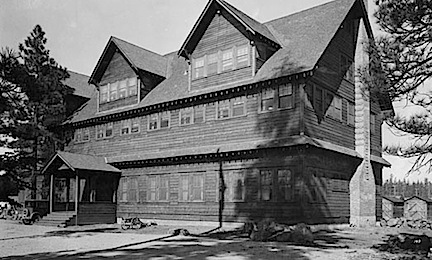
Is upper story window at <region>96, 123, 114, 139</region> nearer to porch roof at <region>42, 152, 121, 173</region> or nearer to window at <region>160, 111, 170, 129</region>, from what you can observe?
porch roof at <region>42, 152, 121, 173</region>

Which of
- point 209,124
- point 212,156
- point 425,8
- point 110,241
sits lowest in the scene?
point 110,241

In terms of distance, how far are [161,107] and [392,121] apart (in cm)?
1656

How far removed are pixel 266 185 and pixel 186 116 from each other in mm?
7062

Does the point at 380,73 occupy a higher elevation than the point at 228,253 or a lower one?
higher

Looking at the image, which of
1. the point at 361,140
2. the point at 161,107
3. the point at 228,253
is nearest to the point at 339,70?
the point at 361,140

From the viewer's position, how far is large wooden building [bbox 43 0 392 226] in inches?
904

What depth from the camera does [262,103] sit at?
79.0 ft

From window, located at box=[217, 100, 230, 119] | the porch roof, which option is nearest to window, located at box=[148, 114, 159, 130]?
the porch roof

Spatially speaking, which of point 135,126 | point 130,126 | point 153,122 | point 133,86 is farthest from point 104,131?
point 153,122

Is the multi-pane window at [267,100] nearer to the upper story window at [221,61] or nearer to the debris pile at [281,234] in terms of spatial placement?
the upper story window at [221,61]

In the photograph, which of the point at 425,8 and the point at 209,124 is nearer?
the point at 425,8

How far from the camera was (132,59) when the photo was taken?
103 feet

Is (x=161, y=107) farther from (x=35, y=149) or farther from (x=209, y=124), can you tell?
(x=35, y=149)

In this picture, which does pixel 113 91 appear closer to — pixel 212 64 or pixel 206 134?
pixel 212 64
